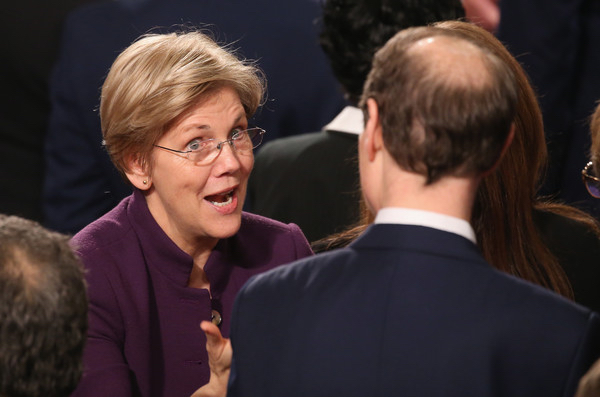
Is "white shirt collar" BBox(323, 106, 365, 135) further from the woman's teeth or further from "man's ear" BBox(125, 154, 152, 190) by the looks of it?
"man's ear" BBox(125, 154, 152, 190)

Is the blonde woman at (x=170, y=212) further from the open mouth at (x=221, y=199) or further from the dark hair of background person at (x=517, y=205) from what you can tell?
the dark hair of background person at (x=517, y=205)

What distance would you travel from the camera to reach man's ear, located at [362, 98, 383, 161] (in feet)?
5.47

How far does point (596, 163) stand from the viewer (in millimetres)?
2250

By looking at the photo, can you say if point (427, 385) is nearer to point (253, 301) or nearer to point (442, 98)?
point (253, 301)

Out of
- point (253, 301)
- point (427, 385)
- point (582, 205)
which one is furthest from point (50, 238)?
point (582, 205)

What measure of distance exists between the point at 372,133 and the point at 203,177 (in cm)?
77

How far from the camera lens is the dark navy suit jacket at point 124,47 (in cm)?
349

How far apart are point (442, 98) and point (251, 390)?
584mm

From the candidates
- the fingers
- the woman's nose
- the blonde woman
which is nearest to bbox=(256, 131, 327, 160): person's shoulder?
the blonde woman

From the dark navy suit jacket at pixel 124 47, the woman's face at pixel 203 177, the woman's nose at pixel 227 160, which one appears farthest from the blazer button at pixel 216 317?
the dark navy suit jacket at pixel 124 47

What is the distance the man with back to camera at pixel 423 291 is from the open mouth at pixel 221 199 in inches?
27.9

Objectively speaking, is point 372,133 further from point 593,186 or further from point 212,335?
point 593,186

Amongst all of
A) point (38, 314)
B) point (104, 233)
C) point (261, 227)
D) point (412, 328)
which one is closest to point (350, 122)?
point (261, 227)

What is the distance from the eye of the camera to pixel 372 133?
5.48 ft
